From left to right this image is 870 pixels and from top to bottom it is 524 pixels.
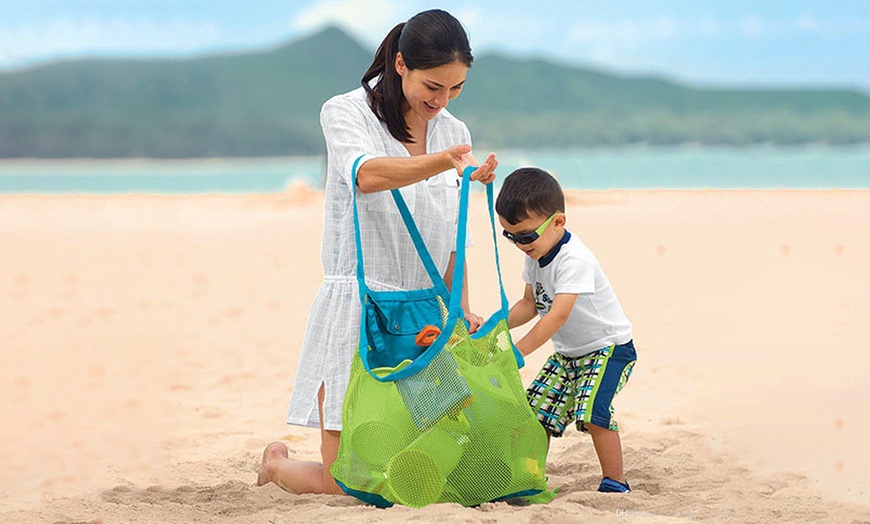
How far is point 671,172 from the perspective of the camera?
42.5 m

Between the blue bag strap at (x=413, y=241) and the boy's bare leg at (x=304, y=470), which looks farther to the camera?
the boy's bare leg at (x=304, y=470)


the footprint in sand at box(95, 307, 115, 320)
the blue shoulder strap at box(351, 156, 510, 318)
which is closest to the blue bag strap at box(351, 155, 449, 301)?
the blue shoulder strap at box(351, 156, 510, 318)

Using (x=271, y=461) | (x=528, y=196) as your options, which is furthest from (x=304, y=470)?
(x=528, y=196)

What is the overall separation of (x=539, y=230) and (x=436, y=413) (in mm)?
798

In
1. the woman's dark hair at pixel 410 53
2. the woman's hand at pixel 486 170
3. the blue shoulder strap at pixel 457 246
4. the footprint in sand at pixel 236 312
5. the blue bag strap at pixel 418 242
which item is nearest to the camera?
the woman's hand at pixel 486 170

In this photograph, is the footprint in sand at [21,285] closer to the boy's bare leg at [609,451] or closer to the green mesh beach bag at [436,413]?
the green mesh beach bag at [436,413]

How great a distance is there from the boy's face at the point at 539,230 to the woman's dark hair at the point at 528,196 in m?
0.02

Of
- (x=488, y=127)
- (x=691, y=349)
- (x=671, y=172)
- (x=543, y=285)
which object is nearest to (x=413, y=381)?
(x=543, y=285)

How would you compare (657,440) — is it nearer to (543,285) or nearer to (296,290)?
(543,285)

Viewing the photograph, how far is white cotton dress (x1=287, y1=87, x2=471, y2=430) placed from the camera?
12.4ft

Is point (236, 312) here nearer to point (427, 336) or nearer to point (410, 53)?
point (427, 336)

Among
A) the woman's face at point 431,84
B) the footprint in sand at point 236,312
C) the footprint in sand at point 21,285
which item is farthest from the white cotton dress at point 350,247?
the footprint in sand at point 21,285

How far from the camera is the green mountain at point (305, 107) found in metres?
61.0

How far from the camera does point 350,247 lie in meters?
3.81
